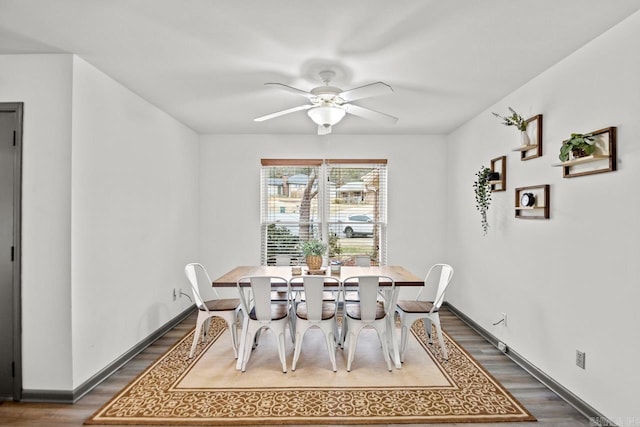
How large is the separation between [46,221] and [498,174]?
4.02 meters

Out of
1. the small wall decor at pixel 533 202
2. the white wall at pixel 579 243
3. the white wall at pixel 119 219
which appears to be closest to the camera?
the white wall at pixel 579 243

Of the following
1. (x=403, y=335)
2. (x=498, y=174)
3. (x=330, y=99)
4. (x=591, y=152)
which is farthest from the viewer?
(x=498, y=174)

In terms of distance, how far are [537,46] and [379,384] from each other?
280cm

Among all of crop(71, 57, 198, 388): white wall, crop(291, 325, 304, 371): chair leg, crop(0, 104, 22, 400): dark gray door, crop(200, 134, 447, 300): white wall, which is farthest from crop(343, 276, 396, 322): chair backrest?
crop(0, 104, 22, 400): dark gray door

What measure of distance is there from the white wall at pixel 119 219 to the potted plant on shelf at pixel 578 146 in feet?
11.7

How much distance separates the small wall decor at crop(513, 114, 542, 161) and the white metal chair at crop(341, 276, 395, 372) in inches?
63.9

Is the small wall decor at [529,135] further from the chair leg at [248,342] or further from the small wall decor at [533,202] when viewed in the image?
the chair leg at [248,342]

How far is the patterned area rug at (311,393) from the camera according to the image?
253cm

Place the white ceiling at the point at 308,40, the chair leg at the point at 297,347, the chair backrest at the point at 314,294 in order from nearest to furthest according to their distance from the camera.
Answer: the white ceiling at the point at 308,40 < the chair backrest at the point at 314,294 < the chair leg at the point at 297,347

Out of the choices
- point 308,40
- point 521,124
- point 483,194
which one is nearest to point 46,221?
point 308,40

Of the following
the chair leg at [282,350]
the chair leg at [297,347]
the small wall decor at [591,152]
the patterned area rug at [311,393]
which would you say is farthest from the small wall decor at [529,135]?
the chair leg at [282,350]

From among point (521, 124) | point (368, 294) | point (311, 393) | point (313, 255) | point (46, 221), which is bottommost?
point (311, 393)

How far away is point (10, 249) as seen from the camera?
2.72m

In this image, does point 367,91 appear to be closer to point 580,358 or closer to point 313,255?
point 313,255
